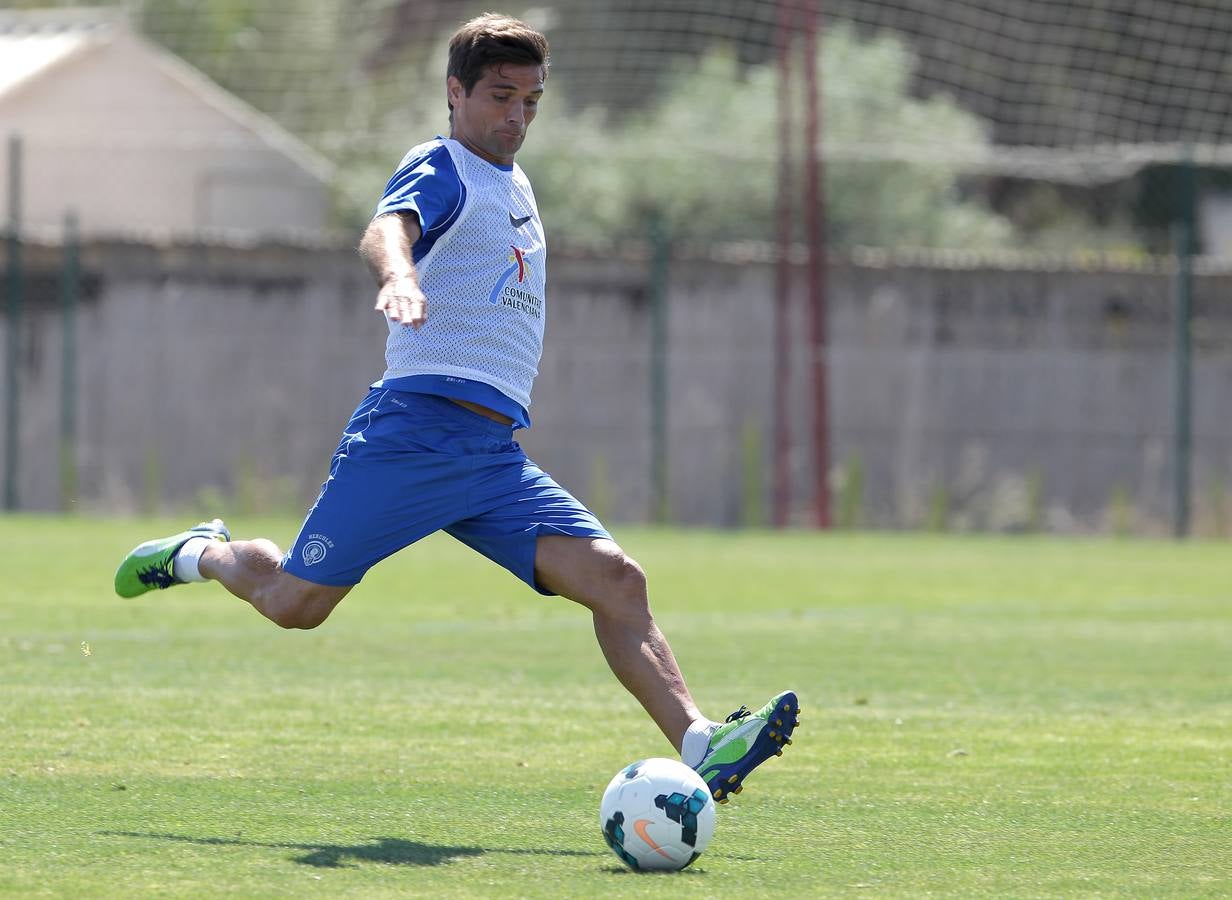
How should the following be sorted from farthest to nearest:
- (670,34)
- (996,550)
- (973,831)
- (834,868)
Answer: (670,34), (996,550), (973,831), (834,868)

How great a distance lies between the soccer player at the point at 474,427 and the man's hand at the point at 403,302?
58 cm

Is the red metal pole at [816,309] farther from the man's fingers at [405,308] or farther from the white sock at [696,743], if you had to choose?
the man's fingers at [405,308]

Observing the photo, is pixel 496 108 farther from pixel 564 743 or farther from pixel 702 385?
pixel 702 385

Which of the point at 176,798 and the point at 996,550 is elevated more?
the point at 176,798

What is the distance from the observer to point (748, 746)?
5156 millimetres

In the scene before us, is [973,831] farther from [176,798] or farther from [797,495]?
[797,495]

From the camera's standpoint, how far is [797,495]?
19.3 m

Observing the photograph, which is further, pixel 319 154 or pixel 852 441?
pixel 319 154

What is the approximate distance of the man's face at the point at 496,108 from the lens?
17.9 ft

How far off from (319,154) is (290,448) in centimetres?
912

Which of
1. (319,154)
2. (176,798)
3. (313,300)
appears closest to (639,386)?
(313,300)

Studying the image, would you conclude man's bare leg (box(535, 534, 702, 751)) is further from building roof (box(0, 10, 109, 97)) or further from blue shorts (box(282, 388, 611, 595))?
building roof (box(0, 10, 109, 97))

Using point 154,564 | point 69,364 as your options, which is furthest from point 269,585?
point 69,364

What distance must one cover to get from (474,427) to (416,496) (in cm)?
26
